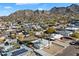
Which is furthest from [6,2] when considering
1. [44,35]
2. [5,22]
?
[44,35]

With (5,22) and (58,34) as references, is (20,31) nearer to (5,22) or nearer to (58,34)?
(5,22)

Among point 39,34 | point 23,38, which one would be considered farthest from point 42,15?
point 23,38

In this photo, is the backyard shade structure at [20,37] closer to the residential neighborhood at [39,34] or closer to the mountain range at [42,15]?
the residential neighborhood at [39,34]

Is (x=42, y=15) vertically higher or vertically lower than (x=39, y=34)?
higher

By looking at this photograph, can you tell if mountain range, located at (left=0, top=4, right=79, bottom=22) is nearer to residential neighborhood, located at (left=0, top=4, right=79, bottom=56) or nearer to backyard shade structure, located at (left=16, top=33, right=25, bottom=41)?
residential neighborhood, located at (left=0, top=4, right=79, bottom=56)

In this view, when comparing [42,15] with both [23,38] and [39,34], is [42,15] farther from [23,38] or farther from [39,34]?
[23,38]

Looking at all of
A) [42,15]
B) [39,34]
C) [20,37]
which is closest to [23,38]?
[20,37]

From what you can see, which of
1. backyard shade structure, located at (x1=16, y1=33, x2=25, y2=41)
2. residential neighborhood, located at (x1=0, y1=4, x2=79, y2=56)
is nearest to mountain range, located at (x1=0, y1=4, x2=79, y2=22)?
residential neighborhood, located at (x1=0, y1=4, x2=79, y2=56)

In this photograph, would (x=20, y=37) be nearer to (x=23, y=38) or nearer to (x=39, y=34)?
(x=23, y=38)

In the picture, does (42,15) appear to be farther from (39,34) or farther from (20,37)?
(20,37)

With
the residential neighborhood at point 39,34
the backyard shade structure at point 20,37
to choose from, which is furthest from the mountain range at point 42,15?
the backyard shade structure at point 20,37

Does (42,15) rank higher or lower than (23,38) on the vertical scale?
higher
